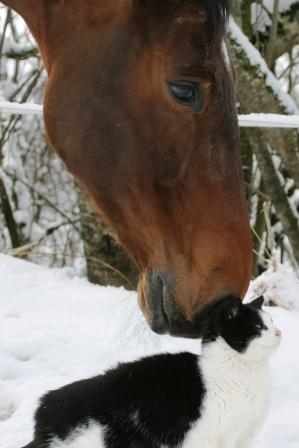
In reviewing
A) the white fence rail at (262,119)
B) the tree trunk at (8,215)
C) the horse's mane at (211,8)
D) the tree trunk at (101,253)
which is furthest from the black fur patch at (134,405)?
the tree trunk at (8,215)

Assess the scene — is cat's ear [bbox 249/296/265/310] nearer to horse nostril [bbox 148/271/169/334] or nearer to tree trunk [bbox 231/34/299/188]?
horse nostril [bbox 148/271/169/334]

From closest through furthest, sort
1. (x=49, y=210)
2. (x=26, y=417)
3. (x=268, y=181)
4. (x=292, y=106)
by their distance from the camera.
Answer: (x=26, y=417)
(x=292, y=106)
(x=268, y=181)
(x=49, y=210)

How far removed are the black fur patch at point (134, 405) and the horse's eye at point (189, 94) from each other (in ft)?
2.27

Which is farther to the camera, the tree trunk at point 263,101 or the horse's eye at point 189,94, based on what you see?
the tree trunk at point 263,101

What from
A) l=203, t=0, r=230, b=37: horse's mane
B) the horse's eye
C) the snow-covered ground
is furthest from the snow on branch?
the horse's eye

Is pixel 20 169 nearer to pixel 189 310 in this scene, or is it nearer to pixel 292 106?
pixel 292 106

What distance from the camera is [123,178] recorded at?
1.98 m

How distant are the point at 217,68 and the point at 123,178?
362 millimetres

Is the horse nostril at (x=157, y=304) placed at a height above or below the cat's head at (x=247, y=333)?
above

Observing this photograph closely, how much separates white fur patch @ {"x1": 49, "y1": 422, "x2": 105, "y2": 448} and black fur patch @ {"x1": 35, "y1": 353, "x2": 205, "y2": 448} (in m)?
0.01

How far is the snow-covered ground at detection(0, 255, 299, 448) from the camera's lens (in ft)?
7.65

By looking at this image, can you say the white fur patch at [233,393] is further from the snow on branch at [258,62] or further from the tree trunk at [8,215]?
the tree trunk at [8,215]

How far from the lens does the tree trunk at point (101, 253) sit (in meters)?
5.74

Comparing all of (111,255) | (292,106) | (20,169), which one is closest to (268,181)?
(292,106)
